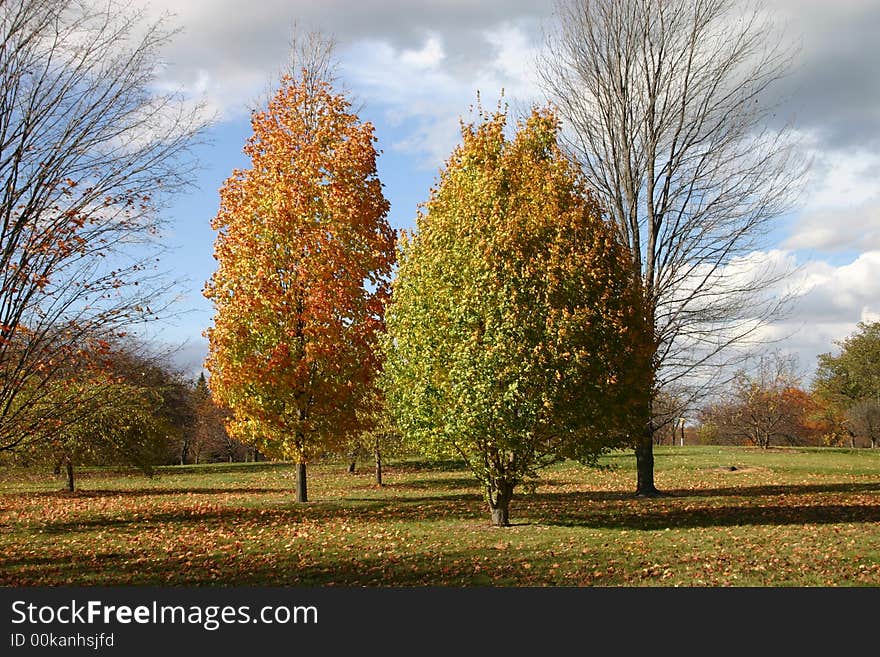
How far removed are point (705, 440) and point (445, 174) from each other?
61.1m

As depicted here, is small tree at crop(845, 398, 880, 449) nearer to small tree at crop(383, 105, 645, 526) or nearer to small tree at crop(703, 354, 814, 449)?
small tree at crop(703, 354, 814, 449)

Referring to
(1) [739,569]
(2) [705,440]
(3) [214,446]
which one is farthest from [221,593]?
(2) [705,440]

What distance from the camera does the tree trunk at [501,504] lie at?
45.6ft

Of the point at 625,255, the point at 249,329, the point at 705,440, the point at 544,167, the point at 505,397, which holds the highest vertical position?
the point at 544,167

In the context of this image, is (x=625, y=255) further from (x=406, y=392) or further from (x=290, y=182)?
(x=290, y=182)

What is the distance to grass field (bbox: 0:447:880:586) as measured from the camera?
375 inches

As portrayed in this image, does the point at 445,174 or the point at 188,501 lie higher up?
the point at 445,174

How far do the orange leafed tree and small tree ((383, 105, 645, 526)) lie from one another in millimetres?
3364

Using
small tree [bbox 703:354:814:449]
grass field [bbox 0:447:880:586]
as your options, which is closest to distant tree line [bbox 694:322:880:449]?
small tree [bbox 703:354:814:449]

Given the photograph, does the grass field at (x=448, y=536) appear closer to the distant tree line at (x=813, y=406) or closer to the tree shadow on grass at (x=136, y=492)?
the tree shadow on grass at (x=136, y=492)

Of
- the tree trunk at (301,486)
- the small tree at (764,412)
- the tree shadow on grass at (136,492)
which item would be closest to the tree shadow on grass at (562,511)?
the tree trunk at (301,486)

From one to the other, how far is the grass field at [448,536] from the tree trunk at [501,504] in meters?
0.40

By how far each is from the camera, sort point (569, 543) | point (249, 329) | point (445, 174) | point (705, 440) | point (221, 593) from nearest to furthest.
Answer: point (221, 593), point (569, 543), point (445, 174), point (249, 329), point (705, 440)

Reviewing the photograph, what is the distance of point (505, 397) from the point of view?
12164 millimetres
